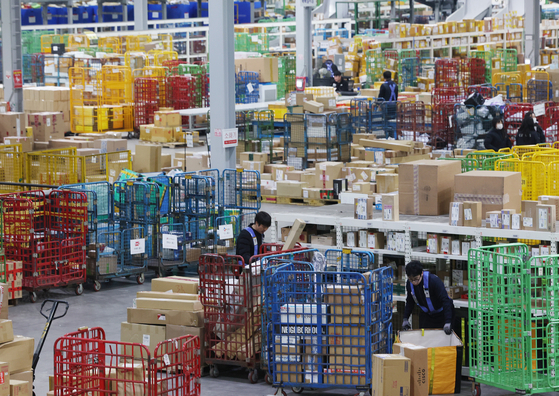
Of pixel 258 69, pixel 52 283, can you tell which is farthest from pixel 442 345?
pixel 258 69

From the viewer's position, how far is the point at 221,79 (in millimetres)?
14617

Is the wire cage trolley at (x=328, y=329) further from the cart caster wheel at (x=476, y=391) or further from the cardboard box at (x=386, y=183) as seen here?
the cardboard box at (x=386, y=183)

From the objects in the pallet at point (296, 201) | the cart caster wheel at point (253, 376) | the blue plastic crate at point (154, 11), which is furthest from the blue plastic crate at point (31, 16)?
the cart caster wheel at point (253, 376)

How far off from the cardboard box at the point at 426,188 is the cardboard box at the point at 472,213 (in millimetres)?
816

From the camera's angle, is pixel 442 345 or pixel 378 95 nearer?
pixel 442 345

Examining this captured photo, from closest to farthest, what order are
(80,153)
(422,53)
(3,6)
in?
(80,153) < (3,6) < (422,53)

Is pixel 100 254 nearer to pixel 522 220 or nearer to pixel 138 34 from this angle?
pixel 522 220

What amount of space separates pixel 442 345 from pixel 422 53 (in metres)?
23.6

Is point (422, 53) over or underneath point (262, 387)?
over

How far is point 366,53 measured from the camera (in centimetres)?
2911

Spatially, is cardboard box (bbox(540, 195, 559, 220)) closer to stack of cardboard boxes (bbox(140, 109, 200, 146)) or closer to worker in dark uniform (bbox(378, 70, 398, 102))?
worker in dark uniform (bbox(378, 70, 398, 102))

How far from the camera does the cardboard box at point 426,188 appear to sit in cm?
985

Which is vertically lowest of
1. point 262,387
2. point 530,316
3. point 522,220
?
point 262,387

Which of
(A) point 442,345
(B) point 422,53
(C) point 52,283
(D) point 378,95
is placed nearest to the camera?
(A) point 442,345
